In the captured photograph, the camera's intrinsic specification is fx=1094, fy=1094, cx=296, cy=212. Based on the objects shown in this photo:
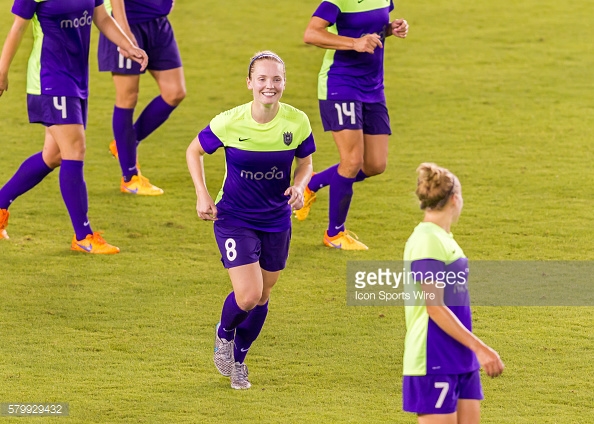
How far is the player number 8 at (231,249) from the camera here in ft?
17.5

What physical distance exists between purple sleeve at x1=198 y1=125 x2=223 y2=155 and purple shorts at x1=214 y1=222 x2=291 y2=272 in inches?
15.1

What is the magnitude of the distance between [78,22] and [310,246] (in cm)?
224

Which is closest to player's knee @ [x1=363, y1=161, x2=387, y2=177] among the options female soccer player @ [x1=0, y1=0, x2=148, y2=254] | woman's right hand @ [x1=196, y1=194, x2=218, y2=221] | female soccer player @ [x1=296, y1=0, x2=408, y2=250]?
female soccer player @ [x1=296, y1=0, x2=408, y2=250]

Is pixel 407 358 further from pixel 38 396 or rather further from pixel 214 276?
pixel 214 276

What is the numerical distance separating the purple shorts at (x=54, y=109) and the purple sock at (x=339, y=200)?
5.89 ft

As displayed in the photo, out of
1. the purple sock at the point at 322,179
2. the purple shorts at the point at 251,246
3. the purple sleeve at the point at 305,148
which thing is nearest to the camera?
the purple shorts at the point at 251,246

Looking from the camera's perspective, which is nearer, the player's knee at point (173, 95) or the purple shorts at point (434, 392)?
the purple shorts at point (434, 392)

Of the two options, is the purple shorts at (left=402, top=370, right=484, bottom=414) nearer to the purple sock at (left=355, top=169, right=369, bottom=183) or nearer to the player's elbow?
the player's elbow

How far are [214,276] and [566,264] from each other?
2.36 m

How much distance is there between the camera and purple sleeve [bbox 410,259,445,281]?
3963mm

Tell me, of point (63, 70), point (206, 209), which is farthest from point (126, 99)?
point (206, 209)

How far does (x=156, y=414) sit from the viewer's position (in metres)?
5.15

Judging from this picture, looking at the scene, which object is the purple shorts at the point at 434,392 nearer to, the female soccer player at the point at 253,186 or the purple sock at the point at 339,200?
the female soccer player at the point at 253,186

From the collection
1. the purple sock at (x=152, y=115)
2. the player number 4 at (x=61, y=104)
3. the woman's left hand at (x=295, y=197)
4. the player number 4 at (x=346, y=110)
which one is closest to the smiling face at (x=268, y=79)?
the woman's left hand at (x=295, y=197)
